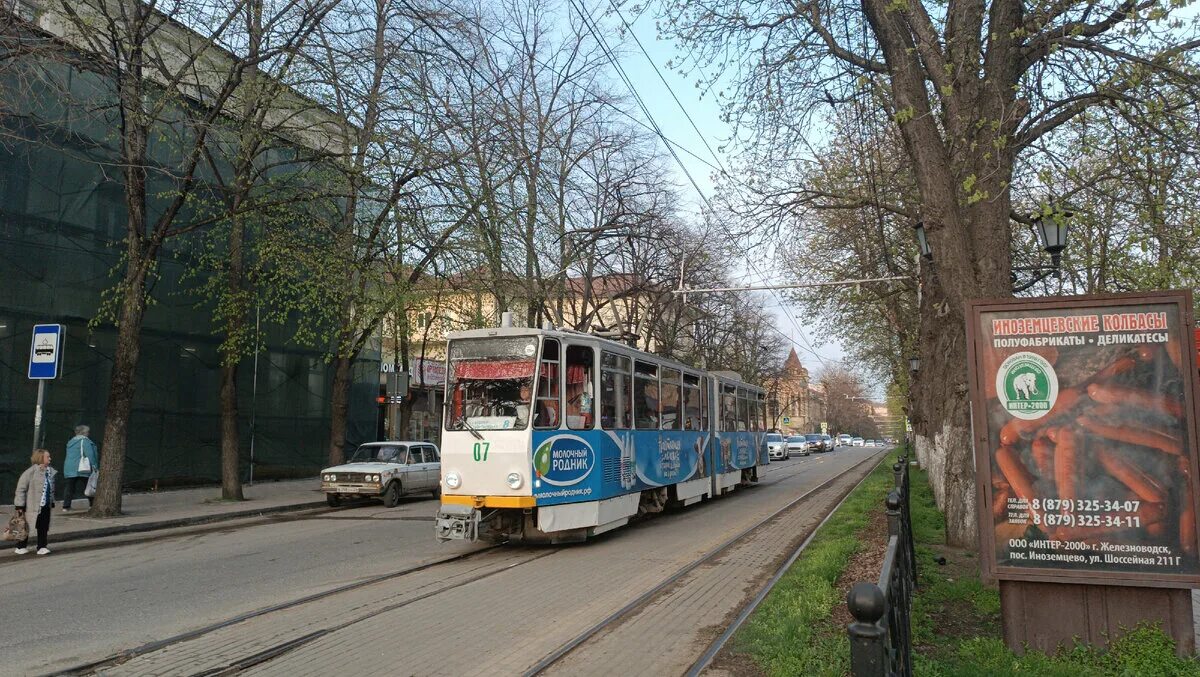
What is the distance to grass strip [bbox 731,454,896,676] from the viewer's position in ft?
18.4

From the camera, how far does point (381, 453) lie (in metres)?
20.0

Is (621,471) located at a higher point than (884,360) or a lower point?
lower

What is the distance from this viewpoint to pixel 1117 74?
8766 mm

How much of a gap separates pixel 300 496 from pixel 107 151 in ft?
30.8

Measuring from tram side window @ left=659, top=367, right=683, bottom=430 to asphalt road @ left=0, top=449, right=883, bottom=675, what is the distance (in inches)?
85.2


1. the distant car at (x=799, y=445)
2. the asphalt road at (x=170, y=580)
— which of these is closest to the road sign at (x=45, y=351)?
the asphalt road at (x=170, y=580)

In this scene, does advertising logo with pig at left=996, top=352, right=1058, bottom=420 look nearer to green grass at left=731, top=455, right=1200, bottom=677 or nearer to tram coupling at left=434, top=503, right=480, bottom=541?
green grass at left=731, top=455, right=1200, bottom=677

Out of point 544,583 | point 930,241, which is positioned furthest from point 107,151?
point 930,241

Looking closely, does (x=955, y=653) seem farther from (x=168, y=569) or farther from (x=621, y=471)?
(x=168, y=569)

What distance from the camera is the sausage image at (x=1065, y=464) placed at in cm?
568

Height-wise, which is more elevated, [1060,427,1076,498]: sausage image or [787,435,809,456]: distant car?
[1060,427,1076,498]: sausage image

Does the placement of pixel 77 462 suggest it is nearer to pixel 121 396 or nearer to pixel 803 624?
pixel 121 396

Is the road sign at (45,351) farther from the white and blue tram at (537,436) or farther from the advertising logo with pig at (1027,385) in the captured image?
the advertising logo with pig at (1027,385)

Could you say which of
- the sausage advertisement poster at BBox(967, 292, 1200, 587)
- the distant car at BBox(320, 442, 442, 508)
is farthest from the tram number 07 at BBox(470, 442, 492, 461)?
the sausage advertisement poster at BBox(967, 292, 1200, 587)
